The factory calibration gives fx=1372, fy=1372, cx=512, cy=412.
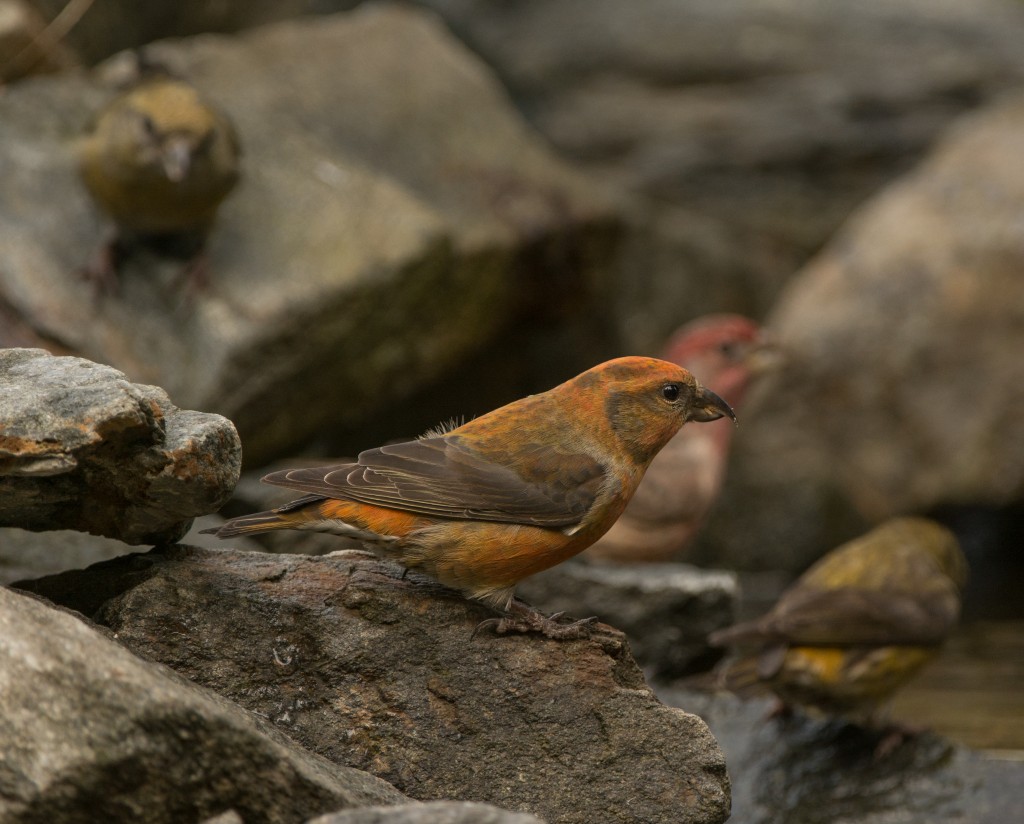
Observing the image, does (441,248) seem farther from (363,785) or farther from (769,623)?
(363,785)

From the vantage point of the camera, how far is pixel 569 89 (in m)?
12.9

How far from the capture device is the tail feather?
394cm

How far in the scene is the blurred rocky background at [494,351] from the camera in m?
3.54

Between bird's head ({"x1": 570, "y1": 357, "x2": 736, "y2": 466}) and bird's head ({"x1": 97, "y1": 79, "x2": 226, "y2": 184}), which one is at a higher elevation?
bird's head ({"x1": 97, "y1": 79, "x2": 226, "y2": 184})

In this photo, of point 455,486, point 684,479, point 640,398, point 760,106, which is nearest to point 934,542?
point 684,479

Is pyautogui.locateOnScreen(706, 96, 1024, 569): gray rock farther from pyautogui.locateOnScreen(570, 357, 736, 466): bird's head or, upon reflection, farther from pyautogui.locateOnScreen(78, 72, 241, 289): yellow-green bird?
pyautogui.locateOnScreen(570, 357, 736, 466): bird's head

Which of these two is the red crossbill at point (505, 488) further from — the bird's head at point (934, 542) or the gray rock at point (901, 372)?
the gray rock at point (901, 372)

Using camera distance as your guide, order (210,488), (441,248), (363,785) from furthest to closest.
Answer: (441,248) < (210,488) < (363,785)

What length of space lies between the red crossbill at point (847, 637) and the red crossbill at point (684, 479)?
1.82m

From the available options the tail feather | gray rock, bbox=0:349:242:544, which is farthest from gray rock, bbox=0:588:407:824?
the tail feather

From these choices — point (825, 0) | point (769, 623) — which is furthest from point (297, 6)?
point (769, 623)

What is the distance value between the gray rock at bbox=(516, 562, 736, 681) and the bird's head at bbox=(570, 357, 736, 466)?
246 centimetres

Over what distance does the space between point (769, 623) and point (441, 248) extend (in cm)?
358

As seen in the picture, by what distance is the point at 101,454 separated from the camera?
346cm
